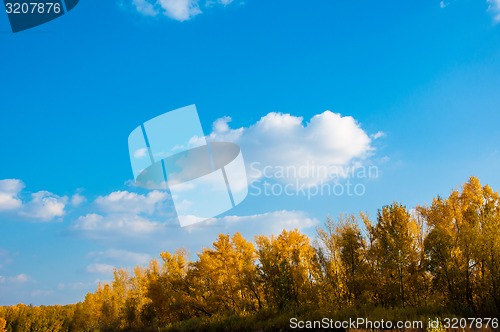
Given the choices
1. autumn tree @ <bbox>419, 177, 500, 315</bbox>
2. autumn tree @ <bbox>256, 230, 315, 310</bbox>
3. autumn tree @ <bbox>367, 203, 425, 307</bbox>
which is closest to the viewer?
autumn tree @ <bbox>419, 177, 500, 315</bbox>

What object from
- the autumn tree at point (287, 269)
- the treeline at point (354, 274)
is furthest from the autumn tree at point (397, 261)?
the autumn tree at point (287, 269)

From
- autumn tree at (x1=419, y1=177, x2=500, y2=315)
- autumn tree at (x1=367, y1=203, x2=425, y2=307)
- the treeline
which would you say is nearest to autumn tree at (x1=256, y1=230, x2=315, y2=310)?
the treeline

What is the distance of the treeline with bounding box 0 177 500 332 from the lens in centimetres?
2173

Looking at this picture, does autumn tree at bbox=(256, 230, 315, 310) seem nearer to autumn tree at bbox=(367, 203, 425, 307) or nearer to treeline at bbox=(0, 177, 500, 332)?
treeline at bbox=(0, 177, 500, 332)

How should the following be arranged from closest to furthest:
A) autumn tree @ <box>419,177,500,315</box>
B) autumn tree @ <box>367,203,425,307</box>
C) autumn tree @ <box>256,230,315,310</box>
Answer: autumn tree @ <box>419,177,500,315</box> → autumn tree @ <box>367,203,425,307</box> → autumn tree @ <box>256,230,315,310</box>

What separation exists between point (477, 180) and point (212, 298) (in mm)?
24347

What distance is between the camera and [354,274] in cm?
2611

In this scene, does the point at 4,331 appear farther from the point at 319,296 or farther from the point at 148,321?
the point at 319,296

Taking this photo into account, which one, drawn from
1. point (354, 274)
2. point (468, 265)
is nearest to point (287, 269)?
point (354, 274)

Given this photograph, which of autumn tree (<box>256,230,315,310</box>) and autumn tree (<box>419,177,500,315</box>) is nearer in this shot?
autumn tree (<box>419,177,500,315</box>)

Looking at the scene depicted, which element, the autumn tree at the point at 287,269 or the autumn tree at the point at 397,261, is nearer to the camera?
the autumn tree at the point at 397,261

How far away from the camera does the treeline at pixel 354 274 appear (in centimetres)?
2173

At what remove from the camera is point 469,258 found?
22.2 meters

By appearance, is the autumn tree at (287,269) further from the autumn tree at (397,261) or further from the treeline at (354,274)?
the autumn tree at (397,261)
